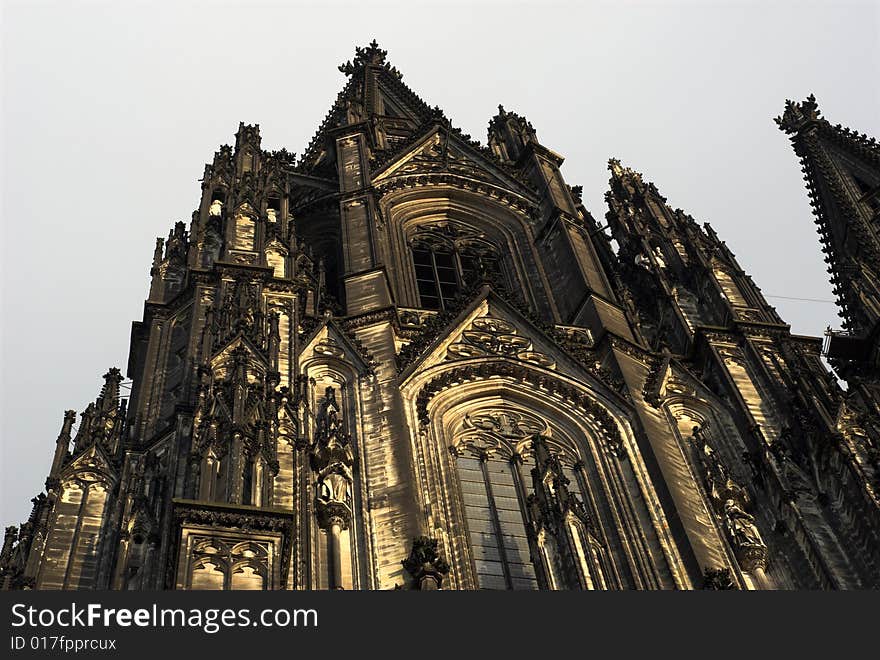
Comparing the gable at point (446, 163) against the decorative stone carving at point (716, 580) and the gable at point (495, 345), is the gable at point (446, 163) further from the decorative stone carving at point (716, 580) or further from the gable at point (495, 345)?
the decorative stone carving at point (716, 580)

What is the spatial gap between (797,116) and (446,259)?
978 inches

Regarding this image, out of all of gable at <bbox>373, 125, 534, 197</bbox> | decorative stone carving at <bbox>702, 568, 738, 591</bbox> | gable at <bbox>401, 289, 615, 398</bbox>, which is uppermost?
gable at <bbox>373, 125, 534, 197</bbox>

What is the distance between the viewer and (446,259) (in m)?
35.1

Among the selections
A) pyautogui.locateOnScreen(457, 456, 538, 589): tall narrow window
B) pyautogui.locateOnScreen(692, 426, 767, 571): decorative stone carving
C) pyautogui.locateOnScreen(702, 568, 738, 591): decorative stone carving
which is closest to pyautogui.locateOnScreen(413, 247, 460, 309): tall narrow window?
pyautogui.locateOnScreen(457, 456, 538, 589): tall narrow window

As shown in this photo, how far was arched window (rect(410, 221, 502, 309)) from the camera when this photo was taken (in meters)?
33.2

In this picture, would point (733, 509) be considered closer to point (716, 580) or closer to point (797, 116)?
point (716, 580)

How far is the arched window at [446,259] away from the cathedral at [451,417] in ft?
0.32

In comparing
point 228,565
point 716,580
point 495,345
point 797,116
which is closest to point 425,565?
point 228,565

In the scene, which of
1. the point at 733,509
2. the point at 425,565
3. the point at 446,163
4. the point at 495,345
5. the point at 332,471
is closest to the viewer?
the point at 425,565

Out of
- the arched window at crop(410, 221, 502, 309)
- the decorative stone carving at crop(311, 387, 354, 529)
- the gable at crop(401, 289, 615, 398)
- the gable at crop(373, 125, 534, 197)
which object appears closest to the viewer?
the decorative stone carving at crop(311, 387, 354, 529)

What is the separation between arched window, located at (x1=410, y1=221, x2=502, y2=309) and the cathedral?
10cm

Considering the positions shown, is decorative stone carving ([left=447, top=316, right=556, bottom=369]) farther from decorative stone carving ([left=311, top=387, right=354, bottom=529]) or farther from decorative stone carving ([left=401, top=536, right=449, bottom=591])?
decorative stone carving ([left=401, top=536, right=449, bottom=591])

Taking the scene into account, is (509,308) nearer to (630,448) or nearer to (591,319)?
(591,319)

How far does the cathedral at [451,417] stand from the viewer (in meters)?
19.3
